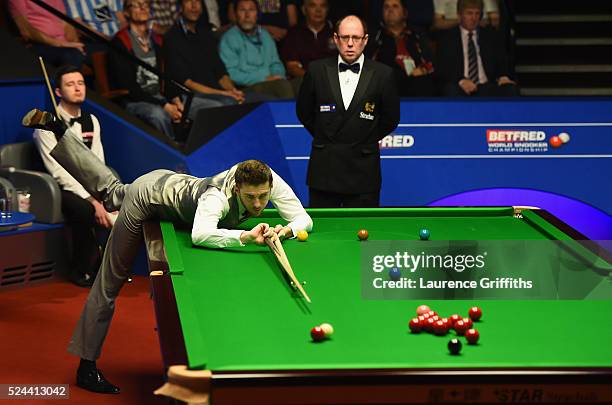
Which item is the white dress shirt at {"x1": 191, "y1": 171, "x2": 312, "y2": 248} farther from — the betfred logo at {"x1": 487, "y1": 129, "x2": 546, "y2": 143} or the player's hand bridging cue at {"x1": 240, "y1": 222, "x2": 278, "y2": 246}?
the betfred logo at {"x1": 487, "y1": 129, "x2": 546, "y2": 143}

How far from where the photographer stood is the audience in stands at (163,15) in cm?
889

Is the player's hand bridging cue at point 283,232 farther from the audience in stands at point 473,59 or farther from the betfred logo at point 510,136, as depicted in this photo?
the audience in stands at point 473,59

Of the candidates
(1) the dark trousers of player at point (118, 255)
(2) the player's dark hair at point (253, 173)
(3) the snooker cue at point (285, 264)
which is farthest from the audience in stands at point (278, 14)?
(3) the snooker cue at point (285, 264)

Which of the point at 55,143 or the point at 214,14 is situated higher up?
the point at 214,14

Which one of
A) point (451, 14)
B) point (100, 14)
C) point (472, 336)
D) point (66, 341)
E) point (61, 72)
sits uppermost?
point (100, 14)

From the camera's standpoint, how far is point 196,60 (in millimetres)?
8578

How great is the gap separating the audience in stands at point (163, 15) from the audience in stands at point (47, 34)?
87 centimetres

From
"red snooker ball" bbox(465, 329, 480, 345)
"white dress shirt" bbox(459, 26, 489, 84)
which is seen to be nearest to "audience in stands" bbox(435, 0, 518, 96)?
"white dress shirt" bbox(459, 26, 489, 84)

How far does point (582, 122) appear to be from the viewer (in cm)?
788

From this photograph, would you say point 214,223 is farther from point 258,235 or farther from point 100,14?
point 100,14

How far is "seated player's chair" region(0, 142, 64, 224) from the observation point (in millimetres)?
7125

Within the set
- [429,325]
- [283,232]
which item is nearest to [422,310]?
[429,325]

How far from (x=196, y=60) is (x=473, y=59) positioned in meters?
2.26

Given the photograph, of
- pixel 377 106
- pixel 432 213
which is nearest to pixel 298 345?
pixel 432 213
